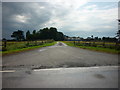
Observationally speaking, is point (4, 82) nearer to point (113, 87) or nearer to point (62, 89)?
point (62, 89)

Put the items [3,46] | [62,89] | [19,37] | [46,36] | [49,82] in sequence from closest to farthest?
1. [62,89]
2. [49,82]
3. [3,46]
4. [19,37]
5. [46,36]

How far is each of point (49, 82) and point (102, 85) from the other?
6.78 feet

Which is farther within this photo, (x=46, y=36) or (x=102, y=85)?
(x=46, y=36)

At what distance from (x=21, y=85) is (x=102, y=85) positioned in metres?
3.10

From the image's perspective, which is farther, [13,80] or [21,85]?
[13,80]

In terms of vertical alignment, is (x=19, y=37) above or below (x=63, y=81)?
above

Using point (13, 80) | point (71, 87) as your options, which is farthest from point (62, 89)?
point (13, 80)

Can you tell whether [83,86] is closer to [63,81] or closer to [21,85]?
[63,81]

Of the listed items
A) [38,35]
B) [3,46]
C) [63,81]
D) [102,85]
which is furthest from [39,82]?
[38,35]

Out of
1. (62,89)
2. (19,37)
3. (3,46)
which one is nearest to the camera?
(62,89)

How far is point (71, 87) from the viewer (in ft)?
9.61

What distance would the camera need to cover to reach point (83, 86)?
118 inches

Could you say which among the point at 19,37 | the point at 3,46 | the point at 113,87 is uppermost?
the point at 19,37

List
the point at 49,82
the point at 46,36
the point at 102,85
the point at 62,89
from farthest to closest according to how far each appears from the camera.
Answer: the point at 46,36 → the point at 49,82 → the point at 102,85 → the point at 62,89
